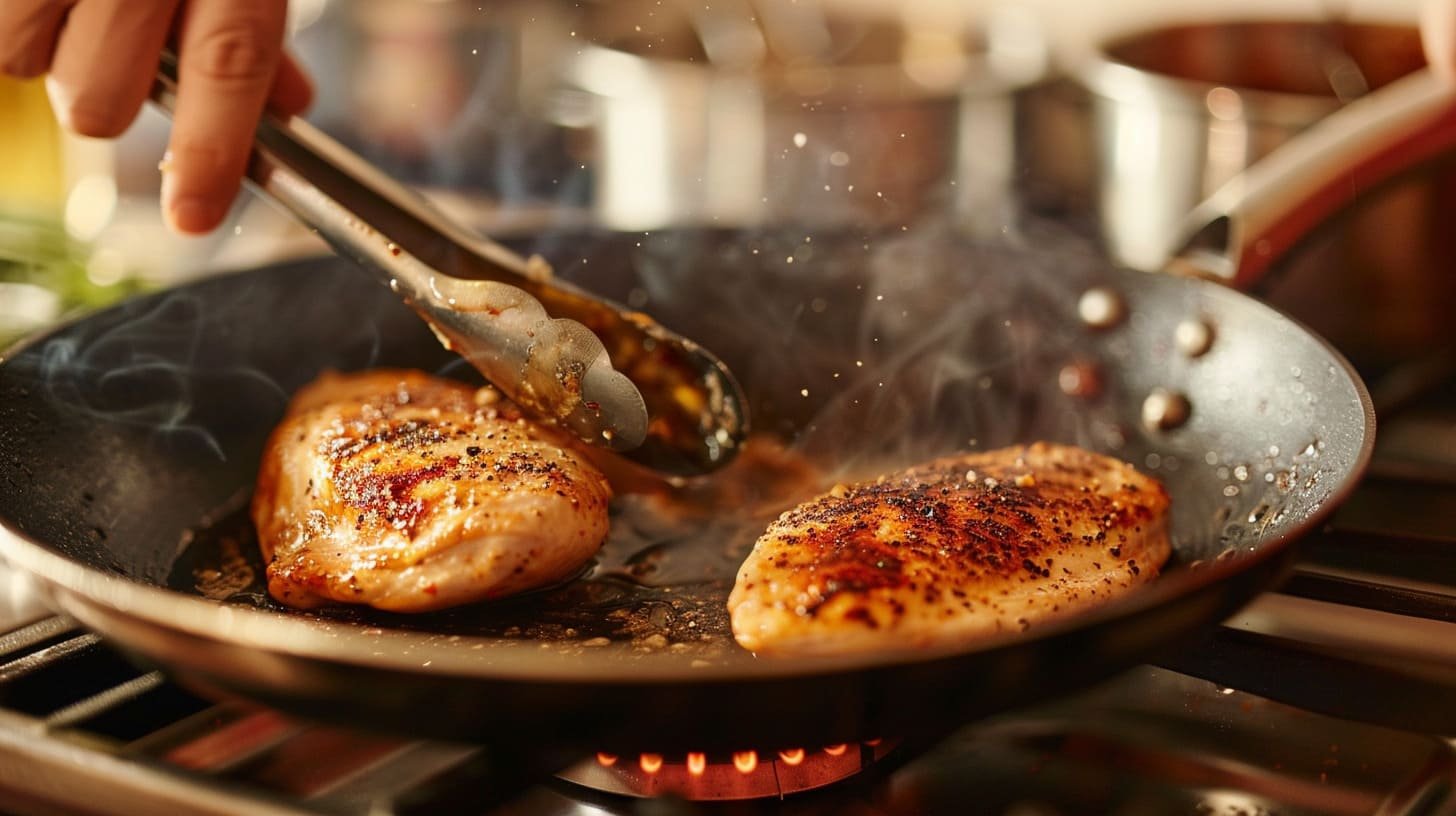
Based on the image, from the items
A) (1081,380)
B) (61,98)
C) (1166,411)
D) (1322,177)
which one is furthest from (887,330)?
(61,98)

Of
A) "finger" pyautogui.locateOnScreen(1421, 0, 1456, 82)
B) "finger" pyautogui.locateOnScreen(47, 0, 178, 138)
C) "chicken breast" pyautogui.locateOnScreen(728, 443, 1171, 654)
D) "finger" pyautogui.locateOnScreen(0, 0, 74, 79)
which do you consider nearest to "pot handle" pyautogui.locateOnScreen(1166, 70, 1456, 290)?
"finger" pyautogui.locateOnScreen(1421, 0, 1456, 82)

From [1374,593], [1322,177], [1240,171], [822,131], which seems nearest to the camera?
[1374,593]

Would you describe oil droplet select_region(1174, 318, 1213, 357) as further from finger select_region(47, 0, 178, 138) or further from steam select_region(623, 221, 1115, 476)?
finger select_region(47, 0, 178, 138)

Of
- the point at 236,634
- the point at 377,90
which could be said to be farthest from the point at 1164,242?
the point at 377,90

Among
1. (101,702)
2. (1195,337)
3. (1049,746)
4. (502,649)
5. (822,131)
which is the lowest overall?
(1049,746)

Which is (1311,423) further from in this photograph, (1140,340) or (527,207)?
(527,207)

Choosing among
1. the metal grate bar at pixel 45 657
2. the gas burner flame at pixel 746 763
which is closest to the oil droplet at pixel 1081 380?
the gas burner flame at pixel 746 763

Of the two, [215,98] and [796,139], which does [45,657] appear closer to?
[215,98]
